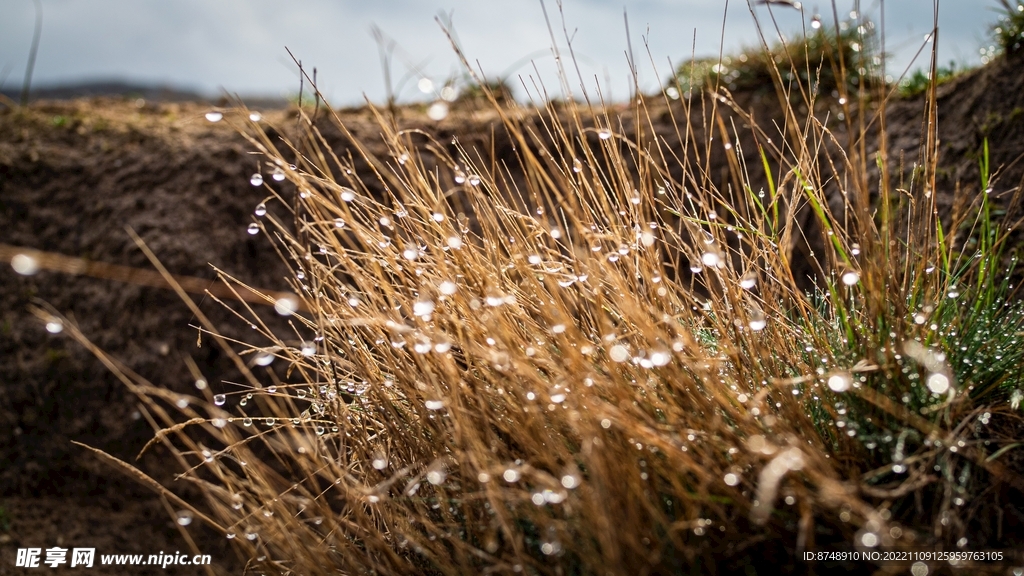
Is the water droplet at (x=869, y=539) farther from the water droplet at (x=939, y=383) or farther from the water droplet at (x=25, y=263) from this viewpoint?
the water droplet at (x=25, y=263)

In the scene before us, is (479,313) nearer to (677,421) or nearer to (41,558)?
(677,421)

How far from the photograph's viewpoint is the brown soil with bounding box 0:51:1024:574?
2.71m

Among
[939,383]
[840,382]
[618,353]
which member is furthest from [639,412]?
[939,383]

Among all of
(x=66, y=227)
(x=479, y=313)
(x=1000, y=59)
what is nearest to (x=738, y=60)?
(x=1000, y=59)

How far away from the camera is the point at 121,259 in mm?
3361

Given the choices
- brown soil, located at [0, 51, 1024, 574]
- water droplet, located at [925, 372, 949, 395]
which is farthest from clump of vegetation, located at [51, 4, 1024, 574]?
brown soil, located at [0, 51, 1024, 574]

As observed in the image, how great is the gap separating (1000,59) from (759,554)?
280cm

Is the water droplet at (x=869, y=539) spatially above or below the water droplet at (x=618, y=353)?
below

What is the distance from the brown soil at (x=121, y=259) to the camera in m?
2.71

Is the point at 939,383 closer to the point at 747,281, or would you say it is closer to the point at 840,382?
the point at 840,382

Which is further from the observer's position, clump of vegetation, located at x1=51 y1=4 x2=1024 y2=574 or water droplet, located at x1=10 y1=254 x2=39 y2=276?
clump of vegetation, located at x1=51 y1=4 x2=1024 y2=574

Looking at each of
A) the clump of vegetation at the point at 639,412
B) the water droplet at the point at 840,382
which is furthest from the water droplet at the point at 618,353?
the water droplet at the point at 840,382

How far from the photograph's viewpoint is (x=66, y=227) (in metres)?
3.55

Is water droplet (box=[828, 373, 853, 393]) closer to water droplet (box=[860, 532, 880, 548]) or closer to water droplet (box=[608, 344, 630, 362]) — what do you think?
water droplet (box=[860, 532, 880, 548])
